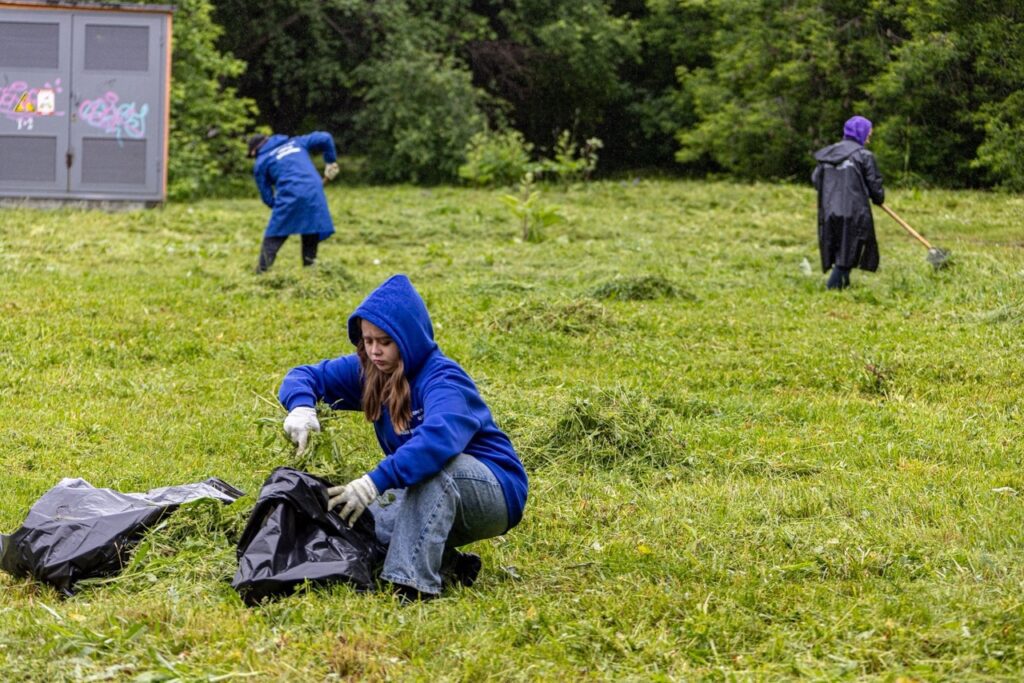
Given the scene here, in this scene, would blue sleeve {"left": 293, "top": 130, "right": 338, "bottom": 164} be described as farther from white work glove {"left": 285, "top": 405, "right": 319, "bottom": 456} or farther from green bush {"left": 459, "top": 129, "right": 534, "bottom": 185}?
green bush {"left": 459, "top": 129, "right": 534, "bottom": 185}

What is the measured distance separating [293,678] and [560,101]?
26987mm

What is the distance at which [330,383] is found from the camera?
4805 millimetres

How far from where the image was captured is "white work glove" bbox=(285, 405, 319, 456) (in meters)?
4.60

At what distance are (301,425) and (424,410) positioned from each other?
502mm

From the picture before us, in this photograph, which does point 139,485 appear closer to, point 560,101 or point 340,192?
point 340,192

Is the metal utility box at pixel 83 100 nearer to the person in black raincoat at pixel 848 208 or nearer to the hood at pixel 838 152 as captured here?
the hood at pixel 838 152

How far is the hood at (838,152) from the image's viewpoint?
36.4 feet

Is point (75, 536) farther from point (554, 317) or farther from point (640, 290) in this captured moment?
point (640, 290)

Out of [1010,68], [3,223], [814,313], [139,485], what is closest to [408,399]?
[139,485]

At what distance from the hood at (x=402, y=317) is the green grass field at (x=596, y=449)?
1.88ft

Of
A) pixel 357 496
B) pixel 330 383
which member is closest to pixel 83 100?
pixel 330 383

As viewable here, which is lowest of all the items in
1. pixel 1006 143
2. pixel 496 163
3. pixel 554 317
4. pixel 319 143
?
pixel 554 317

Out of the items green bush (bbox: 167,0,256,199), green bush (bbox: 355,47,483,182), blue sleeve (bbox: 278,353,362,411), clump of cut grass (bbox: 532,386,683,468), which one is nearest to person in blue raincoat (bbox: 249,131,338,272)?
clump of cut grass (bbox: 532,386,683,468)

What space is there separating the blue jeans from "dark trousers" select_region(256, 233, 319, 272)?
7.65 meters
